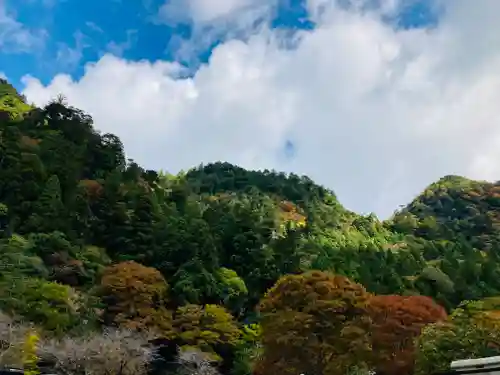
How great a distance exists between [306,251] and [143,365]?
890 inches

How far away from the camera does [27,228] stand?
137ft

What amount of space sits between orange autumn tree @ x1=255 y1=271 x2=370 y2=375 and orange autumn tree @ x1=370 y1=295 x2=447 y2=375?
0.51m

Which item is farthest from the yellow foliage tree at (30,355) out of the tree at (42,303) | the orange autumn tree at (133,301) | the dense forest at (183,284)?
the orange autumn tree at (133,301)

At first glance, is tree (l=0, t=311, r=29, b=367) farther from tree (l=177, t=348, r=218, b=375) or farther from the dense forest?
tree (l=177, t=348, r=218, b=375)

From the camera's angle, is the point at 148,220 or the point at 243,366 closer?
the point at 243,366

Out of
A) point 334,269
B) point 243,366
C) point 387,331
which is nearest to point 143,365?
point 243,366

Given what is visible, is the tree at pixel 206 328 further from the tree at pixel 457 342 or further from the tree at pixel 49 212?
the tree at pixel 457 342

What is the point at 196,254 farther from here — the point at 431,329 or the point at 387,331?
the point at 431,329

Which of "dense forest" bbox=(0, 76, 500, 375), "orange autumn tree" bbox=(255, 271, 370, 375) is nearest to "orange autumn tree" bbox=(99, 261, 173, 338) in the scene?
"dense forest" bbox=(0, 76, 500, 375)

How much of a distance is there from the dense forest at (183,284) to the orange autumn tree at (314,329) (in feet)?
0.19

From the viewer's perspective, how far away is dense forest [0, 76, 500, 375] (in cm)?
2852

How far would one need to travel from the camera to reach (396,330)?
28688 millimetres

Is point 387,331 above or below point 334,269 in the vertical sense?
below

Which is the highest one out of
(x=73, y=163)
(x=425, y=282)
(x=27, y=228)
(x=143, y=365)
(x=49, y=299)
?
(x=73, y=163)
